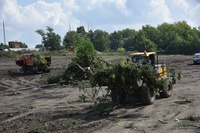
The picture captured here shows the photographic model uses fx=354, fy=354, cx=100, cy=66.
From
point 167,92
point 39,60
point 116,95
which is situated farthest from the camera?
point 39,60

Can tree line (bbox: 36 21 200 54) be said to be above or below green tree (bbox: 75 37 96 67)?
above

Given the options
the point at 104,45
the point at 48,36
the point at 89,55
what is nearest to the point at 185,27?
the point at 104,45

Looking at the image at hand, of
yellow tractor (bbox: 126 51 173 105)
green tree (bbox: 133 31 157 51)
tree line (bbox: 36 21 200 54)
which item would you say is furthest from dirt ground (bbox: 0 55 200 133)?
green tree (bbox: 133 31 157 51)

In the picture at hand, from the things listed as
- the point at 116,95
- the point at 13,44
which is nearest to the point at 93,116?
the point at 116,95

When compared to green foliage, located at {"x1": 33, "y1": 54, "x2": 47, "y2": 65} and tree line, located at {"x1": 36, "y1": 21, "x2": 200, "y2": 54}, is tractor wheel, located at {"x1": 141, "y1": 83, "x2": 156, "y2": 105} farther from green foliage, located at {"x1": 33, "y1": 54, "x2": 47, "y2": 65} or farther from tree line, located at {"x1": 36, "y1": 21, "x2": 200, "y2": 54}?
tree line, located at {"x1": 36, "y1": 21, "x2": 200, "y2": 54}

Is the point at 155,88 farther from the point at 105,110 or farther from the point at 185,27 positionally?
the point at 185,27

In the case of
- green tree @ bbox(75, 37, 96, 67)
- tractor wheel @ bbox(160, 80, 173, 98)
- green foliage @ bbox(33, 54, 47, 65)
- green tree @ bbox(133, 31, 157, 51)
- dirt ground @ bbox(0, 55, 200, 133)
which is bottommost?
dirt ground @ bbox(0, 55, 200, 133)

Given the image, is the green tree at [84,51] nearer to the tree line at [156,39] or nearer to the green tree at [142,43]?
the tree line at [156,39]

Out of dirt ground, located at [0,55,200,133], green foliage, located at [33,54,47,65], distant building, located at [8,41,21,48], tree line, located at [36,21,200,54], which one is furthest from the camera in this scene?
distant building, located at [8,41,21,48]

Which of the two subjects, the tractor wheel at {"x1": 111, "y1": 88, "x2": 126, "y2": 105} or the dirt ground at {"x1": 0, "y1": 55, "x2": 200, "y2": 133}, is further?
the tractor wheel at {"x1": 111, "y1": 88, "x2": 126, "y2": 105}

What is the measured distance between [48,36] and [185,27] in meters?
44.9

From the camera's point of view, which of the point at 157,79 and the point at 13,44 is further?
the point at 13,44

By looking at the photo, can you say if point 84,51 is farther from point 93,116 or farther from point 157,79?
point 93,116

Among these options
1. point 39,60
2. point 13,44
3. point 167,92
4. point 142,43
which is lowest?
point 167,92
